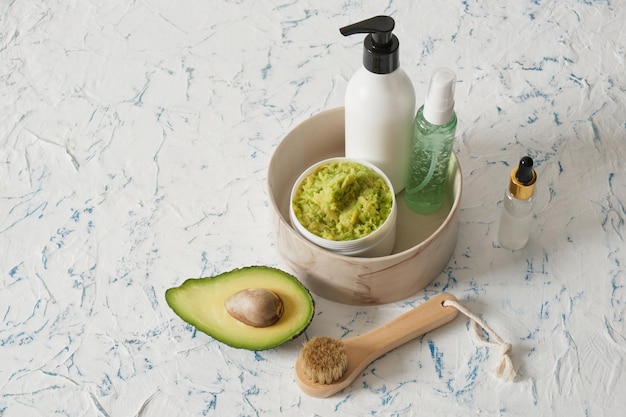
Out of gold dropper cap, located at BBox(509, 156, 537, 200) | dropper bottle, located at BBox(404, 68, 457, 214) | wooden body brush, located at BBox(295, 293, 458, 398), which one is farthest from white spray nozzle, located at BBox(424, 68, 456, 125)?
wooden body brush, located at BBox(295, 293, 458, 398)

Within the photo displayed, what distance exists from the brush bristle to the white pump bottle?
239 millimetres

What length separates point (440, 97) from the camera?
100 centimetres

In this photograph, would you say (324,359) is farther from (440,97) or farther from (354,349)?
(440,97)

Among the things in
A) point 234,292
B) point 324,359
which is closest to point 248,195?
point 234,292

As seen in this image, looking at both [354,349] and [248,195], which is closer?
[354,349]

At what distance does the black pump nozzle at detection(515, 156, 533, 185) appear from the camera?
3.31 feet

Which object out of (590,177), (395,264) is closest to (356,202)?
(395,264)

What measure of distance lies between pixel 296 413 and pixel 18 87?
670mm

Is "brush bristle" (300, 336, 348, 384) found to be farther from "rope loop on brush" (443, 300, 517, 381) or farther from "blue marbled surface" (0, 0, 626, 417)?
"rope loop on brush" (443, 300, 517, 381)

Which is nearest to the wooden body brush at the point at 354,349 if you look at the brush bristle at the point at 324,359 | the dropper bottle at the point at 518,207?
the brush bristle at the point at 324,359

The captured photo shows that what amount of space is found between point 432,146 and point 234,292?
0.96 feet

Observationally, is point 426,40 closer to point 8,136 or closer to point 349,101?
point 349,101

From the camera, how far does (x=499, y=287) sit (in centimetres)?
108

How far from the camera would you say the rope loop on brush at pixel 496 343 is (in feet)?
3.30
